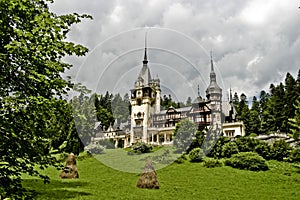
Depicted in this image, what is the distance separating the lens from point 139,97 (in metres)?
35.1

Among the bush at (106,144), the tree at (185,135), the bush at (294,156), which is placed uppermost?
the tree at (185,135)

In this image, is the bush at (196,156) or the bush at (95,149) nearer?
the bush at (196,156)

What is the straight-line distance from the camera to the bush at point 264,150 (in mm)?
28031

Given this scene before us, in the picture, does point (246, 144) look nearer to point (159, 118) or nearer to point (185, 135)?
point (185, 135)

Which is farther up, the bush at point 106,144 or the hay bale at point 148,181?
the bush at point 106,144

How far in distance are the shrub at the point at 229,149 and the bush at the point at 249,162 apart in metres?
3.04

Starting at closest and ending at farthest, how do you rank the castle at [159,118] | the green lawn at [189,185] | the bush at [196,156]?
1. the green lawn at [189,185]
2. the bush at [196,156]
3. the castle at [159,118]

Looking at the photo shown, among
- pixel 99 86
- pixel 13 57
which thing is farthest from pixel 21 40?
pixel 99 86

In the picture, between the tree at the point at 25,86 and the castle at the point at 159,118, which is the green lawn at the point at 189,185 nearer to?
the tree at the point at 25,86

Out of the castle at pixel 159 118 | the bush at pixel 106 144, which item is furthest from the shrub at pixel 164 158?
the bush at pixel 106 144

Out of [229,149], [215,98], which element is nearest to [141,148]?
[229,149]

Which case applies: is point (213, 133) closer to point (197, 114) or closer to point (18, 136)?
point (197, 114)

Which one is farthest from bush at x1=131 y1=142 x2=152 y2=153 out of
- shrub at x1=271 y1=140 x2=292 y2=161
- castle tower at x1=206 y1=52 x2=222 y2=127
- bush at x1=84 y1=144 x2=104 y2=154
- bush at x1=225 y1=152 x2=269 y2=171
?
castle tower at x1=206 y1=52 x2=222 y2=127

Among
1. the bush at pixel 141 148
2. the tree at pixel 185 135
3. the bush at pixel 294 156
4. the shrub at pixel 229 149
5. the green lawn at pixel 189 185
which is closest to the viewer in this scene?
the green lawn at pixel 189 185
